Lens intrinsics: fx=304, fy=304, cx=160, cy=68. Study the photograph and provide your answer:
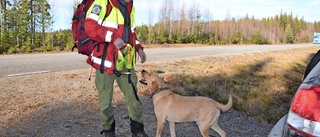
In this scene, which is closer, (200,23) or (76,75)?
(76,75)

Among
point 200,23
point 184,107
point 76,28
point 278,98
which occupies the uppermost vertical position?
point 200,23

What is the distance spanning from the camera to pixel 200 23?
56312 millimetres

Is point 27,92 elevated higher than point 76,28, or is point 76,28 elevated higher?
point 76,28

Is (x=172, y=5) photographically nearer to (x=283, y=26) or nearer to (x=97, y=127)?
(x=97, y=127)

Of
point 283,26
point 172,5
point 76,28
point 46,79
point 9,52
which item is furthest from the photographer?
point 283,26

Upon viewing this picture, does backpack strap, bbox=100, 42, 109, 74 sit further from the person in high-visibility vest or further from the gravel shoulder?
the gravel shoulder

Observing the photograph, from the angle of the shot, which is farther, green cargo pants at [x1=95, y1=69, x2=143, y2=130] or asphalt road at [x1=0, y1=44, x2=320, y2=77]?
asphalt road at [x1=0, y1=44, x2=320, y2=77]

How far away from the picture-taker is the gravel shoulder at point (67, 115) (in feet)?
14.5

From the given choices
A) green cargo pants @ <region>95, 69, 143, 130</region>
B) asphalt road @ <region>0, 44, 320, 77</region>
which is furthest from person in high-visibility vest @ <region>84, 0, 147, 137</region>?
asphalt road @ <region>0, 44, 320, 77</region>

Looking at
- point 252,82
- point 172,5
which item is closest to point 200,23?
point 172,5

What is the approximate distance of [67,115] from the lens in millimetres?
5008

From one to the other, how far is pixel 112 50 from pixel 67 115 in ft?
6.67

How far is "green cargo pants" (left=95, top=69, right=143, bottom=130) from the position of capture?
3.64m

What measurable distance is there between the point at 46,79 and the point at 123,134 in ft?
13.6
